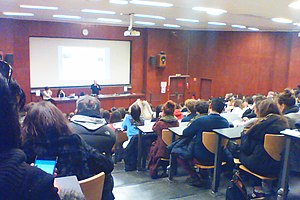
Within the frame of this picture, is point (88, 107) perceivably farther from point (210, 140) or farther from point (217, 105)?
point (217, 105)

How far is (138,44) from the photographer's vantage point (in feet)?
40.3

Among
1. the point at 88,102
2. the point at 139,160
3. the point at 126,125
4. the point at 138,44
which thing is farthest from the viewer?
the point at 138,44

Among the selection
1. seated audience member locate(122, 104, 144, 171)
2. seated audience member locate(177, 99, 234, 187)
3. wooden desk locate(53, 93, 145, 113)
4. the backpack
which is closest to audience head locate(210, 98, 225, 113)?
seated audience member locate(177, 99, 234, 187)

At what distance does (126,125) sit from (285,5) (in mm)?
3102

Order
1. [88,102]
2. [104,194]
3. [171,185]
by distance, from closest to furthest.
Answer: [104,194] < [88,102] < [171,185]

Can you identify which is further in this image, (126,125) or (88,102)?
(126,125)

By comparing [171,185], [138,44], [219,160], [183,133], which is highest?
[138,44]

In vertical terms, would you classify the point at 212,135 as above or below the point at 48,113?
below

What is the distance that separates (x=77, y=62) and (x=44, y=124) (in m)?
9.49

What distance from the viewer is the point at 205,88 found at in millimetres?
13023

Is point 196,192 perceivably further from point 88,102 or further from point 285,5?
point 285,5

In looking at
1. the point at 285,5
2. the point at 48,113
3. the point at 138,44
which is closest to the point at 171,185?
the point at 48,113

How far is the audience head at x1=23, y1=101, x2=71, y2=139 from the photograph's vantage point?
197cm

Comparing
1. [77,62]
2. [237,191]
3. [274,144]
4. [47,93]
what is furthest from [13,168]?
[77,62]
